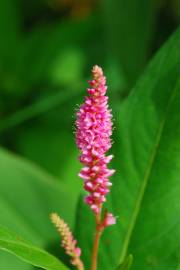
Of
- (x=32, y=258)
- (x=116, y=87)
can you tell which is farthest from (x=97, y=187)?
(x=116, y=87)

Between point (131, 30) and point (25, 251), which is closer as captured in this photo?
point (25, 251)

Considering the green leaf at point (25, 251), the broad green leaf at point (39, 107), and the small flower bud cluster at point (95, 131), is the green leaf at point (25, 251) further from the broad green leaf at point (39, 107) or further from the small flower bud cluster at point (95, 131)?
the broad green leaf at point (39, 107)

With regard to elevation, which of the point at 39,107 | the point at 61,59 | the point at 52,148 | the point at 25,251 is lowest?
the point at 25,251

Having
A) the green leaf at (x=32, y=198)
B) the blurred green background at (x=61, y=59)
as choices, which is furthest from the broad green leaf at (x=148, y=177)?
the blurred green background at (x=61, y=59)

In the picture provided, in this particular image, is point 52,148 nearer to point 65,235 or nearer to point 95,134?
point 65,235

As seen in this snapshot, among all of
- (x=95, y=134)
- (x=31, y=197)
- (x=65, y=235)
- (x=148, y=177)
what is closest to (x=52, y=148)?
(x=31, y=197)

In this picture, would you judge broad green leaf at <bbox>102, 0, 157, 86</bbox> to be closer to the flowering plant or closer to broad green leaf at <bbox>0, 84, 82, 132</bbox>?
broad green leaf at <bbox>0, 84, 82, 132</bbox>
